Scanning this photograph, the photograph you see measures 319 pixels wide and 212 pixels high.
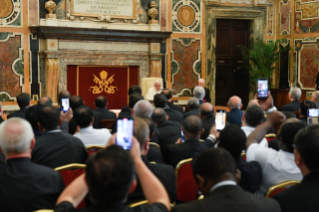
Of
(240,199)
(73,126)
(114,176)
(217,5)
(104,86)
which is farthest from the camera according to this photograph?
(217,5)

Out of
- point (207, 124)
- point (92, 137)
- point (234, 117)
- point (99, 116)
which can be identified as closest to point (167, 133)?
point (207, 124)

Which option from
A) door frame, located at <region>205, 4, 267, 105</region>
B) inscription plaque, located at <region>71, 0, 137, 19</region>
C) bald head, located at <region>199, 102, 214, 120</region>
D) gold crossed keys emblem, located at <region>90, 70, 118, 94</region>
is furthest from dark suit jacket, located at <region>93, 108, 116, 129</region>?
door frame, located at <region>205, 4, 267, 105</region>

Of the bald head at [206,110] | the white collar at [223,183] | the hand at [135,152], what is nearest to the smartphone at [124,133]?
the hand at [135,152]

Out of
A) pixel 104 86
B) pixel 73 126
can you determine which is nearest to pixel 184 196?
pixel 73 126

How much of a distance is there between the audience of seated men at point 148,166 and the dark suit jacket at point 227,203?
28.3 inches

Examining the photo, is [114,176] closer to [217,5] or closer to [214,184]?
[214,184]

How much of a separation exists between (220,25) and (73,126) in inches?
305

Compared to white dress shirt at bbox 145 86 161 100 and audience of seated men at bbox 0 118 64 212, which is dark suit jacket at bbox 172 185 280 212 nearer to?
audience of seated men at bbox 0 118 64 212

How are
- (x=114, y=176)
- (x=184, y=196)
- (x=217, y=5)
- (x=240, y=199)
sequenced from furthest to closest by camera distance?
(x=217, y=5)
(x=184, y=196)
(x=240, y=199)
(x=114, y=176)

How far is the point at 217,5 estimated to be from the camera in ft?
37.5

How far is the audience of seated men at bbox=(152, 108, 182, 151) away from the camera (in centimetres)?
437

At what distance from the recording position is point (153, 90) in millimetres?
8875

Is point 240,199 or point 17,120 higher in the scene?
point 17,120

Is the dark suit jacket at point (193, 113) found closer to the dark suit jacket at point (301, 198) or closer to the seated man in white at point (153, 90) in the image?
the seated man in white at point (153, 90)
